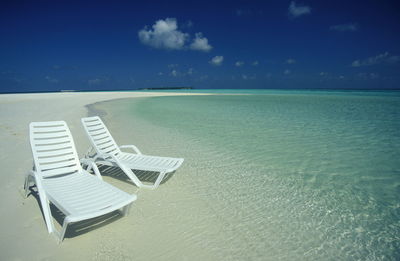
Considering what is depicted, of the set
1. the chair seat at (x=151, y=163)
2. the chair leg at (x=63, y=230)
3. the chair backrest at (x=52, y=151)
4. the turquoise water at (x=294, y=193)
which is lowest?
the turquoise water at (x=294, y=193)

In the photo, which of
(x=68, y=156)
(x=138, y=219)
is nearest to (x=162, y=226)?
(x=138, y=219)

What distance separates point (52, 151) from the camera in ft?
12.5

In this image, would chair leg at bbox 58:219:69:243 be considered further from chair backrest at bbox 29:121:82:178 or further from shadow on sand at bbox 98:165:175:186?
shadow on sand at bbox 98:165:175:186

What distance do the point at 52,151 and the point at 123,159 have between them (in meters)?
1.17

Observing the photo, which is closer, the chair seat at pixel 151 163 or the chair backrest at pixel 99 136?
the chair seat at pixel 151 163

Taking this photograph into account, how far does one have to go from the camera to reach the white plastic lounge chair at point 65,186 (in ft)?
8.18

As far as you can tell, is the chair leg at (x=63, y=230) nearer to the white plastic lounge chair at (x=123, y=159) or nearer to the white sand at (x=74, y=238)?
the white sand at (x=74, y=238)

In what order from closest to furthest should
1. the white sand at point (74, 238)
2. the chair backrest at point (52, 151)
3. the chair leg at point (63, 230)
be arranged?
the chair leg at point (63, 230) → the white sand at point (74, 238) → the chair backrest at point (52, 151)

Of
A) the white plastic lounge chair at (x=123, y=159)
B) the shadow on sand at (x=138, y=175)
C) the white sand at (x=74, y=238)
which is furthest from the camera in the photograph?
the shadow on sand at (x=138, y=175)

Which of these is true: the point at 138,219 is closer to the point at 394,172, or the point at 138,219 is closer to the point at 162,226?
the point at 162,226

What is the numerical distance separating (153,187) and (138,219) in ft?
2.68

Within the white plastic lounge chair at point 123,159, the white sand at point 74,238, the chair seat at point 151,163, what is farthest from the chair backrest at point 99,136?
the white sand at point 74,238

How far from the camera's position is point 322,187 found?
160 inches

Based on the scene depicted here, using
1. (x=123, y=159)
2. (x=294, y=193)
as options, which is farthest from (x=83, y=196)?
(x=294, y=193)
